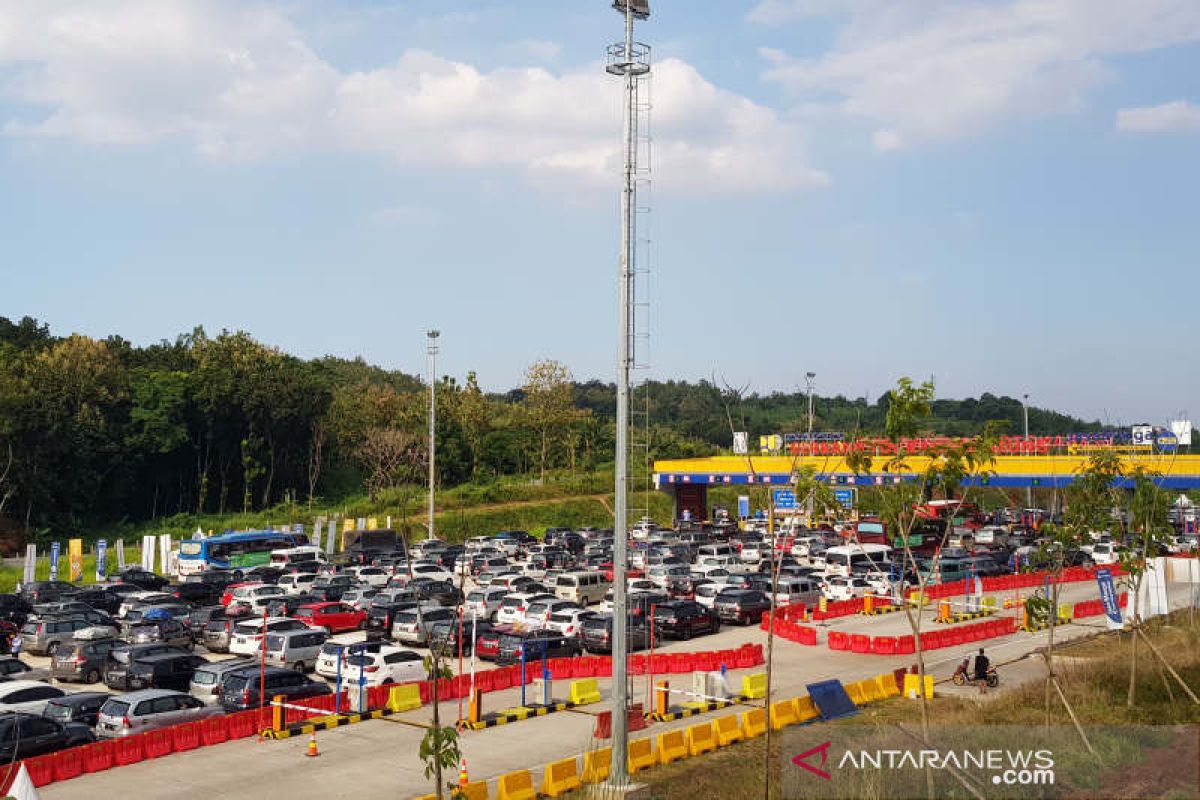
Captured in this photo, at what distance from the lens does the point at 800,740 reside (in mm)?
21641

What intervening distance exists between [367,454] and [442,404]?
12893 mm

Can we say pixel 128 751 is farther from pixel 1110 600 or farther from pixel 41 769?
pixel 1110 600

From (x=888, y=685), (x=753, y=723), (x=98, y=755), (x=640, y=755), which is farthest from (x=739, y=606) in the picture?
(x=98, y=755)

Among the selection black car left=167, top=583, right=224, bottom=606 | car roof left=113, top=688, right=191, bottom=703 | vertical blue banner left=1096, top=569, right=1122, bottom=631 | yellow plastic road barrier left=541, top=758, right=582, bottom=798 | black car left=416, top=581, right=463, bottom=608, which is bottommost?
black car left=167, top=583, right=224, bottom=606

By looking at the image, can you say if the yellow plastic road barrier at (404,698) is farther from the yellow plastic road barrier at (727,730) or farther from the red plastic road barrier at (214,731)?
the yellow plastic road barrier at (727,730)

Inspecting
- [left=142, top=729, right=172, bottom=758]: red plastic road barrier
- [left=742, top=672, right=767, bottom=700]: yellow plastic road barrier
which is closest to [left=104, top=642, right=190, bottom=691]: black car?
[left=142, top=729, right=172, bottom=758]: red plastic road barrier

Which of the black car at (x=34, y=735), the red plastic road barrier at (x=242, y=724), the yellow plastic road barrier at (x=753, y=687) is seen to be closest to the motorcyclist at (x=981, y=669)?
the yellow plastic road barrier at (x=753, y=687)

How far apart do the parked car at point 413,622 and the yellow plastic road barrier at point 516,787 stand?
1717 cm

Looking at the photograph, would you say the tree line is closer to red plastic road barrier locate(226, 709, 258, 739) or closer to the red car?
the red car

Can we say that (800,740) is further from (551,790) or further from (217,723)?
(217,723)

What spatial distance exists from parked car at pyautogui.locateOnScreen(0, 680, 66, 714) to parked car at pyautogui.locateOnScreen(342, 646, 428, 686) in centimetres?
709

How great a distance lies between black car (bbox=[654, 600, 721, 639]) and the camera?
3878cm

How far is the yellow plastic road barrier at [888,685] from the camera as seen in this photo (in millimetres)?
28664

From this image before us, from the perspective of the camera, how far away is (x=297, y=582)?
4884 cm
